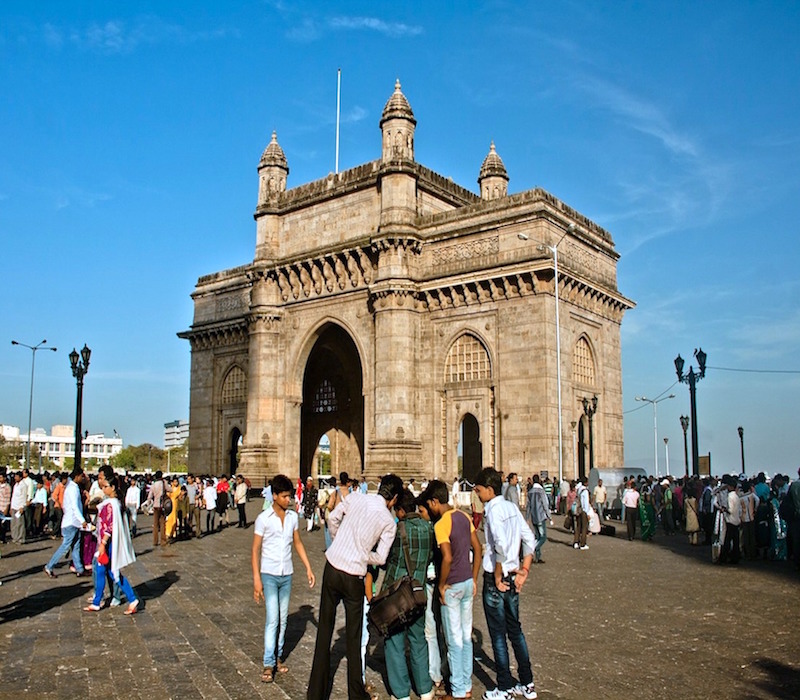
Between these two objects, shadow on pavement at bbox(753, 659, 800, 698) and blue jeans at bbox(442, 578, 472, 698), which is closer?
blue jeans at bbox(442, 578, 472, 698)

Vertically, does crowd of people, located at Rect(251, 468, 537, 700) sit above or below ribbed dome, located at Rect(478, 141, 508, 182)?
below

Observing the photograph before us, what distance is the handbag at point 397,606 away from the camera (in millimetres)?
6320

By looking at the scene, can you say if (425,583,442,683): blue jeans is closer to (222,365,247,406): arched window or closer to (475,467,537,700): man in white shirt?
(475,467,537,700): man in white shirt

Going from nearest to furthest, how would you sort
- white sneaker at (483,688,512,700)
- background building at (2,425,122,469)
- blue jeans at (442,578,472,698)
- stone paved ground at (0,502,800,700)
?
white sneaker at (483,688,512,700) < blue jeans at (442,578,472,698) < stone paved ground at (0,502,800,700) < background building at (2,425,122,469)

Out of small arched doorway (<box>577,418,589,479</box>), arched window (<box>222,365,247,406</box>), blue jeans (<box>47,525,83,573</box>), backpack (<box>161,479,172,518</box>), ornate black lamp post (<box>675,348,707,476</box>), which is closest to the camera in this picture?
blue jeans (<box>47,525,83,573</box>)

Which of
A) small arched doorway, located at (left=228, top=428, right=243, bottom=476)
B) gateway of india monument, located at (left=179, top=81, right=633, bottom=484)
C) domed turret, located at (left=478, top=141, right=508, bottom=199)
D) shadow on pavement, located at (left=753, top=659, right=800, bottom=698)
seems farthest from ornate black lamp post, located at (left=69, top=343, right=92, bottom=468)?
shadow on pavement, located at (left=753, top=659, right=800, bottom=698)

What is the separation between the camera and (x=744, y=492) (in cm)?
1712

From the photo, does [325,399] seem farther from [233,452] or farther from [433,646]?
[433,646]

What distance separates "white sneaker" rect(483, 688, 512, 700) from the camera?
671 centimetres

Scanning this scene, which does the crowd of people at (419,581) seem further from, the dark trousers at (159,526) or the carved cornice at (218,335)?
the carved cornice at (218,335)

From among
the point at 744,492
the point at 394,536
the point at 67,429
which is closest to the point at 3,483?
the point at 394,536

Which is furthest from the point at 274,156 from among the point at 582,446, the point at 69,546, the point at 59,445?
the point at 59,445

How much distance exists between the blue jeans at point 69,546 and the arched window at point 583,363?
21417 millimetres

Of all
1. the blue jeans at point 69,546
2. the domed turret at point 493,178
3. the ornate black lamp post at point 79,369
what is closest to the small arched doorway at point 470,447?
the domed turret at point 493,178
